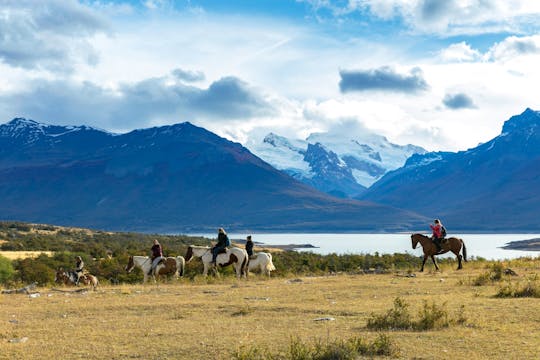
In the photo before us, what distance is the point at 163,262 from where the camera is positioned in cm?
2859

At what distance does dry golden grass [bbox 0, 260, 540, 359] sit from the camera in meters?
11.9

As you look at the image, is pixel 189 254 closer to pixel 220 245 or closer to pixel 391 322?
pixel 220 245

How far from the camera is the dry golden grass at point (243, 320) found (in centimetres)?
1192

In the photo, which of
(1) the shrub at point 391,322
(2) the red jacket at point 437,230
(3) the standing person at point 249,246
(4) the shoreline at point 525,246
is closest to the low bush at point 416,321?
(1) the shrub at point 391,322

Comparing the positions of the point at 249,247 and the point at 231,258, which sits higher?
the point at 249,247

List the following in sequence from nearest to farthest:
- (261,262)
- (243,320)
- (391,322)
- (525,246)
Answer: (391,322), (243,320), (261,262), (525,246)

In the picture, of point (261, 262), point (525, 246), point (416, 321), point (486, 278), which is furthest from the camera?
point (525, 246)

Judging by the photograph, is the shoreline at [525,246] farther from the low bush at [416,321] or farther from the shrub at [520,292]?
the low bush at [416,321]

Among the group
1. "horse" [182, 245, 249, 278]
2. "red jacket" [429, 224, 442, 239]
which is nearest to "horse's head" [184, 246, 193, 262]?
"horse" [182, 245, 249, 278]

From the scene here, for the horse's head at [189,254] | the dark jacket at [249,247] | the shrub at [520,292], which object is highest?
the dark jacket at [249,247]

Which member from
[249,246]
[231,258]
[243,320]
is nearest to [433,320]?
[243,320]

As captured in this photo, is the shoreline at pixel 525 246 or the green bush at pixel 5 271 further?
the shoreline at pixel 525 246

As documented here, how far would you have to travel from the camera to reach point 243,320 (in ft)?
50.5

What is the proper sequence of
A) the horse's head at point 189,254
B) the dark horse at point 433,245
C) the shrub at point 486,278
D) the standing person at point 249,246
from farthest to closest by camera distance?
1. the standing person at point 249,246
2. the dark horse at point 433,245
3. the horse's head at point 189,254
4. the shrub at point 486,278
